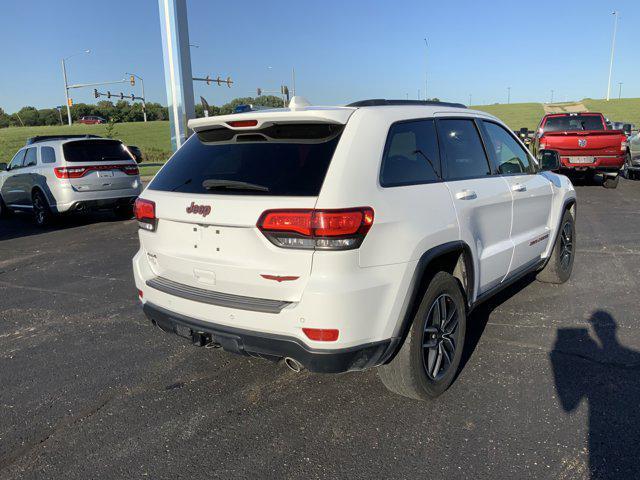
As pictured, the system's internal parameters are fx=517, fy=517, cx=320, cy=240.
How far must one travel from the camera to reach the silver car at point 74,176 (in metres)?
10.2

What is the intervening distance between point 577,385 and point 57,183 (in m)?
9.92

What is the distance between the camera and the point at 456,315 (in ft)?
11.0

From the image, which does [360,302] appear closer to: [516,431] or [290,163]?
[290,163]

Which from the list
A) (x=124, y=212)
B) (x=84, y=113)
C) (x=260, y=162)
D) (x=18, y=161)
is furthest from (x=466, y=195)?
(x=84, y=113)

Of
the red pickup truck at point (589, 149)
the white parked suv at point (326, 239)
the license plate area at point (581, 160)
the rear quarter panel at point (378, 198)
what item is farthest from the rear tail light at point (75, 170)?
the license plate area at point (581, 160)

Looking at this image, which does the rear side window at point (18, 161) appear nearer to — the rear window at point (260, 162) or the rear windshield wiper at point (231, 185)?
the rear window at point (260, 162)

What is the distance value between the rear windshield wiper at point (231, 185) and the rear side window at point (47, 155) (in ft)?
28.8

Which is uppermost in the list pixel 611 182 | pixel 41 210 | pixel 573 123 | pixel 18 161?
pixel 573 123

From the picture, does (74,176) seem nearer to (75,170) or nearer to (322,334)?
(75,170)

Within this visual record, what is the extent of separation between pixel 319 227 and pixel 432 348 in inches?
48.0

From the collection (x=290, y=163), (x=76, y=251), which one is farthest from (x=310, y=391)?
(x=76, y=251)

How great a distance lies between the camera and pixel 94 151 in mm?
10578

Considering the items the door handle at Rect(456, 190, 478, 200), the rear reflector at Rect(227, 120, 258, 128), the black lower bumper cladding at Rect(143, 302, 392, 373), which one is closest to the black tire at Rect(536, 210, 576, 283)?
the door handle at Rect(456, 190, 478, 200)

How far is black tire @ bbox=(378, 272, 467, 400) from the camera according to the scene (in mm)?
2949
